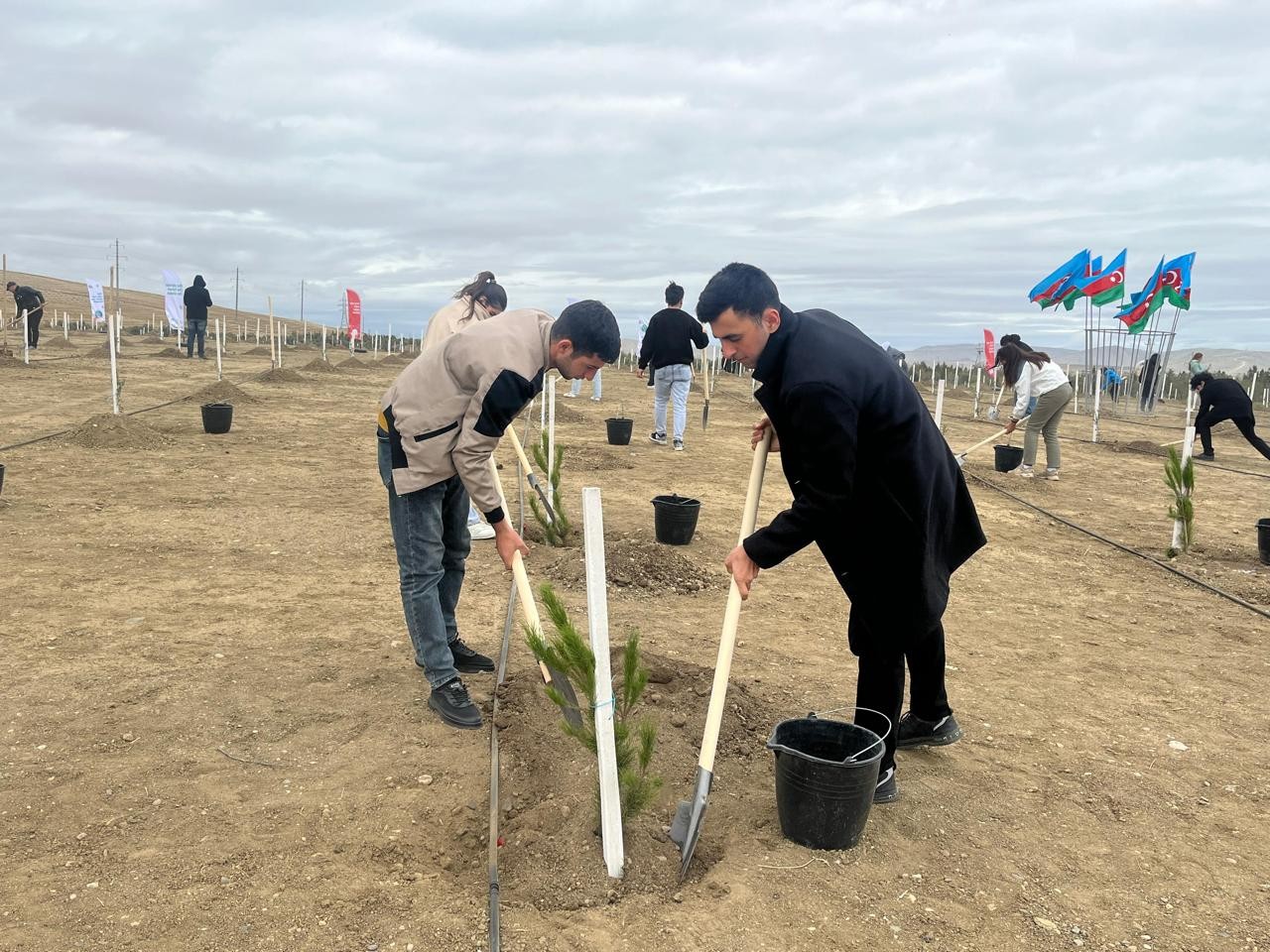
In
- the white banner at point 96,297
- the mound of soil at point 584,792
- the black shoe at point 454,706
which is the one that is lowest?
the mound of soil at point 584,792

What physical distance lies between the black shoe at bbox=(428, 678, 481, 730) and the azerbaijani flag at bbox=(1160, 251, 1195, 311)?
61.6ft

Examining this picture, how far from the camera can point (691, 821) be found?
261 cm

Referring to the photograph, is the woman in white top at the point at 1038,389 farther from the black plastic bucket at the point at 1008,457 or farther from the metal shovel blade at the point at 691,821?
the metal shovel blade at the point at 691,821

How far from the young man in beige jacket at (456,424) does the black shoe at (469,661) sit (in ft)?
1.49

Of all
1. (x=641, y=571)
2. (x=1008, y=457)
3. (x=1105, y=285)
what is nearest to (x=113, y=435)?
(x=641, y=571)

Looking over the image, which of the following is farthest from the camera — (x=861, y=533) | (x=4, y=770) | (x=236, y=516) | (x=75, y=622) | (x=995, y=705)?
(x=236, y=516)

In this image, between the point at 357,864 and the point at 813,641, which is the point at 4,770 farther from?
the point at 813,641

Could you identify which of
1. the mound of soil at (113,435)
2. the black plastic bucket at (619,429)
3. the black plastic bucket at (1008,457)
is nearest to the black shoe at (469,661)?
the mound of soil at (113,435)

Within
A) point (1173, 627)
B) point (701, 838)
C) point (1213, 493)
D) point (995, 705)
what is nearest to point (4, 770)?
point (701, 838)

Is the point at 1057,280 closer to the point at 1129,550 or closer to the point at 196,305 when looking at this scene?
the point at 1129,550

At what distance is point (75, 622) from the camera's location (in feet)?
14.3

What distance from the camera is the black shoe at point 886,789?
3.02 m

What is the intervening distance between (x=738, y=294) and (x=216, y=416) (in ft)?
32.4

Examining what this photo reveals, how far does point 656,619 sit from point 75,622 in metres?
2.89
